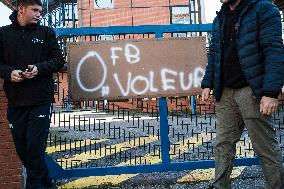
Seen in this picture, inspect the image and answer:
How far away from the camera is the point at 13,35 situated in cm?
307

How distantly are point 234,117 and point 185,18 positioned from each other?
21820mm

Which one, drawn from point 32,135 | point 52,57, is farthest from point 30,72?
point 32,135

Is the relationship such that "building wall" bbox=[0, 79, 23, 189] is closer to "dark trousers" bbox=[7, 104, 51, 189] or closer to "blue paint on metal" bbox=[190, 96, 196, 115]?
"dark trousers" bbox=[7, 104, 51, 189]

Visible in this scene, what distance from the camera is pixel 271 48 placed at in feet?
8.48

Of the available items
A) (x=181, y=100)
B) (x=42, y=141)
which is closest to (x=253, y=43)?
(x=181, y=100)

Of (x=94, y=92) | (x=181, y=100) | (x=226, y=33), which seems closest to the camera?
(x=226, y=33)

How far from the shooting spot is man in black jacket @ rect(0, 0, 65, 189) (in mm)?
3010

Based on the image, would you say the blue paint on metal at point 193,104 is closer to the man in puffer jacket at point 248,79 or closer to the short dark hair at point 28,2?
the man in puffer jacket at point 248,79

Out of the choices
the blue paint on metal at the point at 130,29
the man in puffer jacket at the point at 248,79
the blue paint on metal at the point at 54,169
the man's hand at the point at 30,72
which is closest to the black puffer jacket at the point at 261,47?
the man in puffer jacket at the point at 248,79

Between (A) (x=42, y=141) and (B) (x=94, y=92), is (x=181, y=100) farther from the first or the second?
(A) (x=42, y=141)

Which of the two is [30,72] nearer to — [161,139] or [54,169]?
[54,169]

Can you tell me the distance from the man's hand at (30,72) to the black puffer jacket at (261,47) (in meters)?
1.66

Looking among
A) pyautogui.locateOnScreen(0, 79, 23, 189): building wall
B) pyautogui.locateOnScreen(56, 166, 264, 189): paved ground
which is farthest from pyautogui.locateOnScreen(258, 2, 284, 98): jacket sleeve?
pyautogui.locateOnScreen(0, 79, 23, 189): building wall

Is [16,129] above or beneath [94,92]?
beneath
